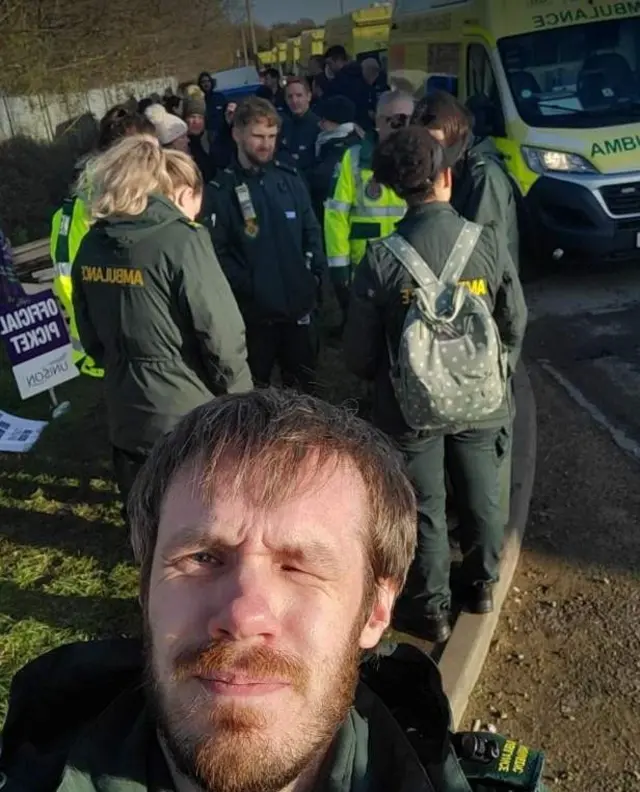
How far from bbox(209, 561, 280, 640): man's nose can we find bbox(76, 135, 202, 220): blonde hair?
7.03 ft

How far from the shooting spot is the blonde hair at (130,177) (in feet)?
10.5

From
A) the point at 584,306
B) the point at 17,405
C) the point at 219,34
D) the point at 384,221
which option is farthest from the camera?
the point at 219,34

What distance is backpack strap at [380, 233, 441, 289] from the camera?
3158 mm

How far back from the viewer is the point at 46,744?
1.61 meters

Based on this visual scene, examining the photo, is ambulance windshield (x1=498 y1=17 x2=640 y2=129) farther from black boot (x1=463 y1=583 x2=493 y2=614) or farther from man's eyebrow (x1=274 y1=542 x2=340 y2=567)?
man's eyebrow (x1=274 y1=542 x2=340 y2=567)

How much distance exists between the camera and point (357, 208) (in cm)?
544

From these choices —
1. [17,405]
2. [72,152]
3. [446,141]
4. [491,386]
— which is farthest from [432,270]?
[72,152]

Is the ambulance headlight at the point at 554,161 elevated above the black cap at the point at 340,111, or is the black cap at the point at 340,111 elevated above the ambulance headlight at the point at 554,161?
the black cap at the point at 340,111

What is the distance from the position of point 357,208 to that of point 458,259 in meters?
2.36

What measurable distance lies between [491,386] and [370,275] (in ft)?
1.98

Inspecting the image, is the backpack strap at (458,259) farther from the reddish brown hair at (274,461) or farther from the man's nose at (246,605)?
the man's nose at (246,605)

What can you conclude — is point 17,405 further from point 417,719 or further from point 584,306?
point 417,719

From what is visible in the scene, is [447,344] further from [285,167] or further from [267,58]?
[267,58]

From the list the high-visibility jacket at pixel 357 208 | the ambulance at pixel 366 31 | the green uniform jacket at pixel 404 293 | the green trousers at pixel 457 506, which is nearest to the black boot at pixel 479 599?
the green trousers at pixel 457 506
